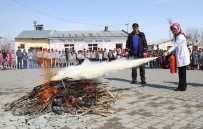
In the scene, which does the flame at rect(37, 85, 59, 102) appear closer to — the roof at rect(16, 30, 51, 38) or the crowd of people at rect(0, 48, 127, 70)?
the crowd of people at rect(0, 48, 127, 70)

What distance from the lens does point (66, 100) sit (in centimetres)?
672

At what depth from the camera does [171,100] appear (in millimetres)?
7605

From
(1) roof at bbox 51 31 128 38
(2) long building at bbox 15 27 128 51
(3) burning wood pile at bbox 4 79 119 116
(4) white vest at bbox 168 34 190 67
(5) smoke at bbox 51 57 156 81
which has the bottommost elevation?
(3) burning wood pile at bbox 4 79 119 116

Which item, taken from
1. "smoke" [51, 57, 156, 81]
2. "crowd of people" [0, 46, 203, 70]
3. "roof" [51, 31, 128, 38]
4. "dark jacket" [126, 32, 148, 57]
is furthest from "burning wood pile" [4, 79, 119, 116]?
"roof" [51, 31, 128, 38]

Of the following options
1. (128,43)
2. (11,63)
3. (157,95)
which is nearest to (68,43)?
(11,63)

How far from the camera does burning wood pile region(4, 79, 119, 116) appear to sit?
6.55 meters

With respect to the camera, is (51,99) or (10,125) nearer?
(10,125)

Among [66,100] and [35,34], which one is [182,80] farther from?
[35,34]

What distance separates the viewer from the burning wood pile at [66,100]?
258 inches

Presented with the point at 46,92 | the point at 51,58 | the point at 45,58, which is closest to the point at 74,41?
the point at 51,58

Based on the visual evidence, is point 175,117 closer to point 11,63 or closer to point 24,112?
point 24,112

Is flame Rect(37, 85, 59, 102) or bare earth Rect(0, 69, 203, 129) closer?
bare earth Rect(0, 69, 203, 129)

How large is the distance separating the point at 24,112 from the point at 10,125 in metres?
0.85

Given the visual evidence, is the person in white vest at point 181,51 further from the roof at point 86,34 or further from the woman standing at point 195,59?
the roof at point 86,34
